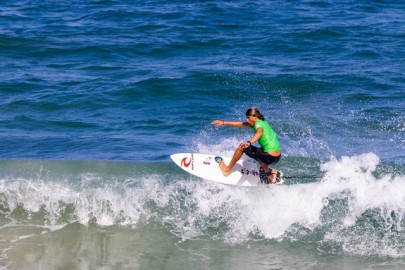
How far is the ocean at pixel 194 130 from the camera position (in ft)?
42.5

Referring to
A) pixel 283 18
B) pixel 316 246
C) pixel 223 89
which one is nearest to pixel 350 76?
pixel 223 89

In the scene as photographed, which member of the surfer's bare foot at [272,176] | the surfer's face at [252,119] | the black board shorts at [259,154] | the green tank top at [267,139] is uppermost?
the surfer's face at [252,119]

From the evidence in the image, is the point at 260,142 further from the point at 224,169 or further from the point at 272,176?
the point at 224,169

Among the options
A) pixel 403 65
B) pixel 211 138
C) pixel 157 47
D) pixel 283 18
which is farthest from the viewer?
pixel 283 18

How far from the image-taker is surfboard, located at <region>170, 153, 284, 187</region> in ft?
45.7

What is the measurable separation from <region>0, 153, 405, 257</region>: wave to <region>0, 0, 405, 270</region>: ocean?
31 millimetres

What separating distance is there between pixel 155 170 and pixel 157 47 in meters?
10.4

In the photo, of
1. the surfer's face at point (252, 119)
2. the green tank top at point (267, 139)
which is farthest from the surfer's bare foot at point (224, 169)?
the surfer's face at point (252, 119)

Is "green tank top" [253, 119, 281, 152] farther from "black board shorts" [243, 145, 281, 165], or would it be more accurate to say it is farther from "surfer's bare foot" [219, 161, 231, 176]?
"surfer's bare foot" [219, 161, 231, 176]

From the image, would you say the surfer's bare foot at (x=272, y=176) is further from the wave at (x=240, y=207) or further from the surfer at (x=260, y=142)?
the wave at (x=240, y=207)

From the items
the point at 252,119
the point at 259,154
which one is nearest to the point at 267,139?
the point at 259,154

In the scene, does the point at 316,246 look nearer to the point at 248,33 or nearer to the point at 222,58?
the point at 222,58

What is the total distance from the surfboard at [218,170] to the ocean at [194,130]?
0.68ft

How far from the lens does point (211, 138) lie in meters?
18.6
